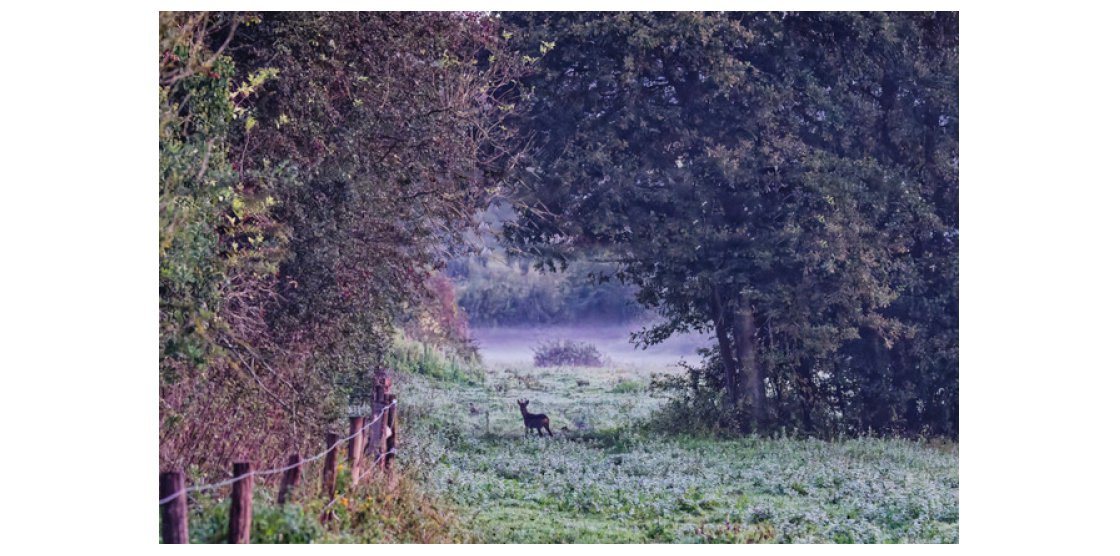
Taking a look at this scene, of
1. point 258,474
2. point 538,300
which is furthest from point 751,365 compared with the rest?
point 538,300

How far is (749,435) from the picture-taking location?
796 inches

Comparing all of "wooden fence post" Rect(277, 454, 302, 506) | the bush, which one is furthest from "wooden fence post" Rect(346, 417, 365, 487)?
the bush

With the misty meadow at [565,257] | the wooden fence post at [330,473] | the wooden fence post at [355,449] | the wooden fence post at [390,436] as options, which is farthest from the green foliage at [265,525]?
the wooden fence post at [390,436]

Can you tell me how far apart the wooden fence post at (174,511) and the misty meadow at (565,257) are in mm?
20

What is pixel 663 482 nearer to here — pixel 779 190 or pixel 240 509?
pixel 779 190

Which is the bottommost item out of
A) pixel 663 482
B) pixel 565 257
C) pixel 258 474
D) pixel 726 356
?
pixel 663 482

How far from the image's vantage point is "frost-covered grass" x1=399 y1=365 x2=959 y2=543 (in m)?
11.8

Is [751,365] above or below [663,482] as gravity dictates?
above

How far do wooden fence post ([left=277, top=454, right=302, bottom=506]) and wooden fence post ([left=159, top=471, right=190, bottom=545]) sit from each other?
134cm

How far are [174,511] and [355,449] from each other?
3136 mm

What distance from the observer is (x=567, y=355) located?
127 feet

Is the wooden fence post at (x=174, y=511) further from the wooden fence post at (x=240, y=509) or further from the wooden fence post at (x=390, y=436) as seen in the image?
the wooden fence post at (x=390, y=436)
